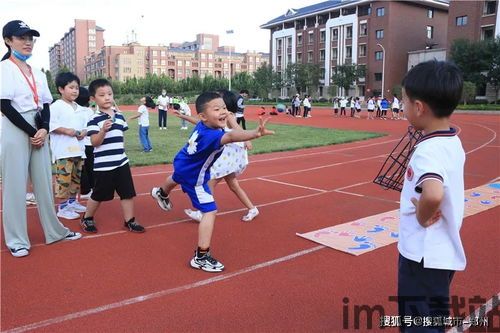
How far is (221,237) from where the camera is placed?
16.4 feet

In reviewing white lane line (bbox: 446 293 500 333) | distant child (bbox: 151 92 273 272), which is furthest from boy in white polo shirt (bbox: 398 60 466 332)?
distant child (bbox: 151 92 273 272)

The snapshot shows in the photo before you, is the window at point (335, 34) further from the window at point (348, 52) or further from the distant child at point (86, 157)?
the distant child at point (86, 157)

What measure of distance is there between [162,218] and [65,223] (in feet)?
3.93

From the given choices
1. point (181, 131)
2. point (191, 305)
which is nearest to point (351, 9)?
point (181, 131)

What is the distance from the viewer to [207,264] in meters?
3.97

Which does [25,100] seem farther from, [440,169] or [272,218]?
[440,169]

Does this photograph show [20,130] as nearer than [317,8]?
Yes

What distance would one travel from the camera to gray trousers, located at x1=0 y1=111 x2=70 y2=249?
13.9 feet

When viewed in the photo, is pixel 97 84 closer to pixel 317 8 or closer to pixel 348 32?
pixel 348 32

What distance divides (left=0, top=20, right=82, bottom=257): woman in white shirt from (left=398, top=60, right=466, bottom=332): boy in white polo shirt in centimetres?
359

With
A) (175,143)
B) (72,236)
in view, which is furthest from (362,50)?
(72,236)

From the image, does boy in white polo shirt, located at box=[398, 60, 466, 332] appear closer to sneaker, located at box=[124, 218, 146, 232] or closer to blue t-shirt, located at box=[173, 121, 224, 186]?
blue t-shirt, located at box=[173, 121, 224, 186]

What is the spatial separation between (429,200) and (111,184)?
12.5ft

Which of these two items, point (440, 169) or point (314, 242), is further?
point (314, 242)
